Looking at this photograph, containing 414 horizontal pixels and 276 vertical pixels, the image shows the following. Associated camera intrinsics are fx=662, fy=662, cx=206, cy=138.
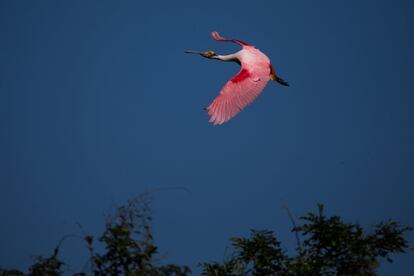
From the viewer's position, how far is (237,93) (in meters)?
12.3

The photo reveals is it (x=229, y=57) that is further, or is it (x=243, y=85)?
(x=229, y=57)

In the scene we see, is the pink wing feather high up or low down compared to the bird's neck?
down

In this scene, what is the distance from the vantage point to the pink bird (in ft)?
38.7

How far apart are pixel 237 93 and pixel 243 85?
0.99ft

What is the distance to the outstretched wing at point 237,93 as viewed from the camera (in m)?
11.7

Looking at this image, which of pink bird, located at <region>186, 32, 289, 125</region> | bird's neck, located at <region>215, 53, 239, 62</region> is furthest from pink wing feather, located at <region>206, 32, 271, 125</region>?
bird's neck, located at <region>215, 53, 239, 62</region>

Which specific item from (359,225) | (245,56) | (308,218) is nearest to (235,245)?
(308,218)

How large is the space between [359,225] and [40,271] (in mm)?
5034

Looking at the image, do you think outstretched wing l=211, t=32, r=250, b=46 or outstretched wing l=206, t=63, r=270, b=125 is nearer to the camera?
outstretched wing l=206, t=63, r=270, b=125

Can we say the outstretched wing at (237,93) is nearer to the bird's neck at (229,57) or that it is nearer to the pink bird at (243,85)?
the pink bird at (243,85)

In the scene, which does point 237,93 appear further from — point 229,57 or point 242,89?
point 229,57

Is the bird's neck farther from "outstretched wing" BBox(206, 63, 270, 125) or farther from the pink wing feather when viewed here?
"outstretched wing" BBox(206, 63, 270, 125)

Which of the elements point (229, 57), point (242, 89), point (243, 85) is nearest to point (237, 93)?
point (242, 89)

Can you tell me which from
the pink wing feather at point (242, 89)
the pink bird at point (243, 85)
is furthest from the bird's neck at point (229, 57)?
the pink wing feather at point (242, 89)
